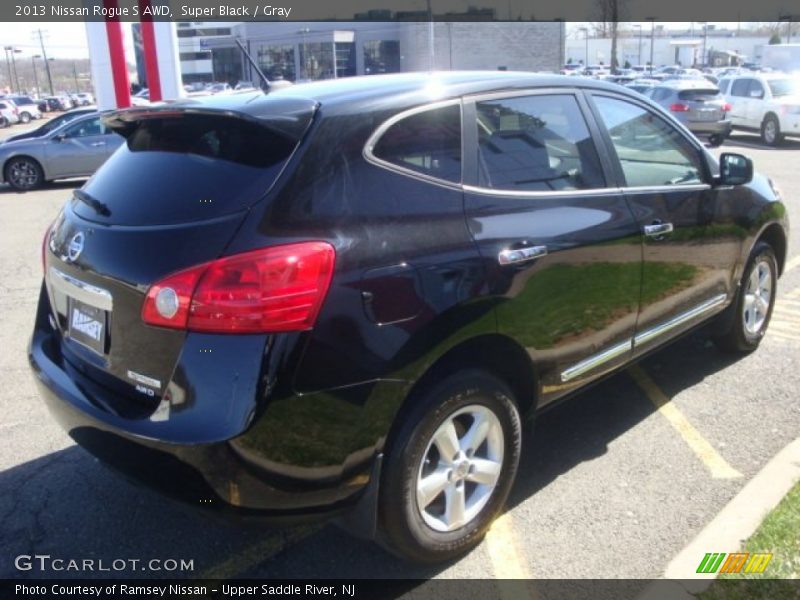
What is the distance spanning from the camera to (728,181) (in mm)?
4414

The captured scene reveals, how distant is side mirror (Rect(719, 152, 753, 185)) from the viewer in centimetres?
441

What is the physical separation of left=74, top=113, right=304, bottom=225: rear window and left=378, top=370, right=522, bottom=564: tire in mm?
993

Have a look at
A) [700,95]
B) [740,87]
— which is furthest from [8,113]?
[740,87]

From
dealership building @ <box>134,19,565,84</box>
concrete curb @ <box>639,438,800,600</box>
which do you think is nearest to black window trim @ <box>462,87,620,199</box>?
concrete curb @ <box>639,438,800,600</box>

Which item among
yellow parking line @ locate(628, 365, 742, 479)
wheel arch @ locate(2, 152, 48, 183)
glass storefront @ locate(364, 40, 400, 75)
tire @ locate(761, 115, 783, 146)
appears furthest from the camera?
glass storefront @ locate(364, 40, 400, 75)

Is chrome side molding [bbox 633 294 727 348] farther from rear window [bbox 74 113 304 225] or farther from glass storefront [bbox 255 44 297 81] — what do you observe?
glass storefront [bbox 255 44 297 81]

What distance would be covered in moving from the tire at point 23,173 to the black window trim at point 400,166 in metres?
14.3

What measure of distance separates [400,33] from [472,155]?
67.5 metres

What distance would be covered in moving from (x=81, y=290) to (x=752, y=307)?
424 cm

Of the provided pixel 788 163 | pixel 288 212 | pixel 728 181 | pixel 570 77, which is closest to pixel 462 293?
pixel 288 212

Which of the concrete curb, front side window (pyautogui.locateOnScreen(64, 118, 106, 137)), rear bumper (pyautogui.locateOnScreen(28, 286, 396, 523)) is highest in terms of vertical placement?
Answer: front side window (pyautogui.locateOnScreen(64, 118, 106, 137))

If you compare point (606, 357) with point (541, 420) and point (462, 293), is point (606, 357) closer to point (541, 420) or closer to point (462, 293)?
point (541, 420)

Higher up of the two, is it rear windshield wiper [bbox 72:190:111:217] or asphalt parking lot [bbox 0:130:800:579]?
rear windshield wiper [bbox 72:190:111:217]

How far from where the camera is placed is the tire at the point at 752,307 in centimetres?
486
